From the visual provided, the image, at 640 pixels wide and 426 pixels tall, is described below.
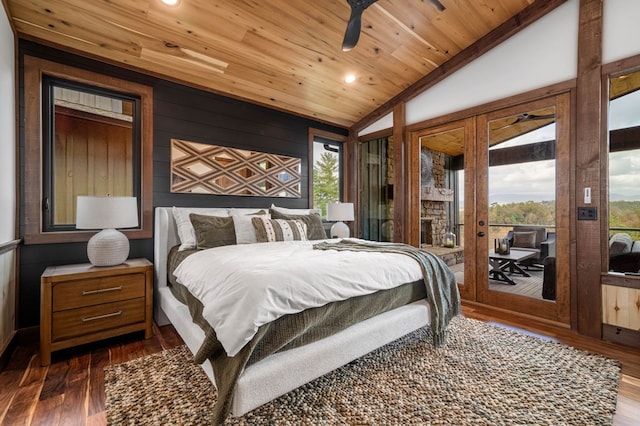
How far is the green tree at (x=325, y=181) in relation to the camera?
4719 millimetres

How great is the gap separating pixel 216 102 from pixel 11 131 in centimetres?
190

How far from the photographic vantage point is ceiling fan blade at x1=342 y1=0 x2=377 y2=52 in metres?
2.11

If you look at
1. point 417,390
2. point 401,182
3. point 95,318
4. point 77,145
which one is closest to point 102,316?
point 95,318

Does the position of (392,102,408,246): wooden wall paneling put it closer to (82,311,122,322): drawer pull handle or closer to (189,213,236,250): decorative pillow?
(189,213,236,250): decorative pillow

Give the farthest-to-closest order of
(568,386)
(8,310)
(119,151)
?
(119,151)
(8,310)
(568,386)

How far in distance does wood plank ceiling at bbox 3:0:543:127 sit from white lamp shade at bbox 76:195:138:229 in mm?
1486

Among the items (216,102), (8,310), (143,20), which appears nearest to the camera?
(8,310)

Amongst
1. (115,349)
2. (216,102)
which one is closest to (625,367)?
(115,349)

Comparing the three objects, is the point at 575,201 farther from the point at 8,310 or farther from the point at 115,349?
the point at 8,310

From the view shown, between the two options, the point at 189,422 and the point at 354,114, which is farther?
the point at 354,114

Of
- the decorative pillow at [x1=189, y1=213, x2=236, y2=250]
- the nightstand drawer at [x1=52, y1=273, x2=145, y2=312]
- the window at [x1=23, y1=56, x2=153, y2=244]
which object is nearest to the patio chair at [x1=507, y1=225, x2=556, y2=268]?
the decorative pillow at [x1=189, y1=213, x2=236, y2=250]

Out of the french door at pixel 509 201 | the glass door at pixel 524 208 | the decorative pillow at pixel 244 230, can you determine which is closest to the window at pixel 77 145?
the decorative pillow at pixel 244 230

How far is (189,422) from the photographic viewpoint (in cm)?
149

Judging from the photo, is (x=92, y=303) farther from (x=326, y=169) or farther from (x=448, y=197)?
(x=448, y=197)
